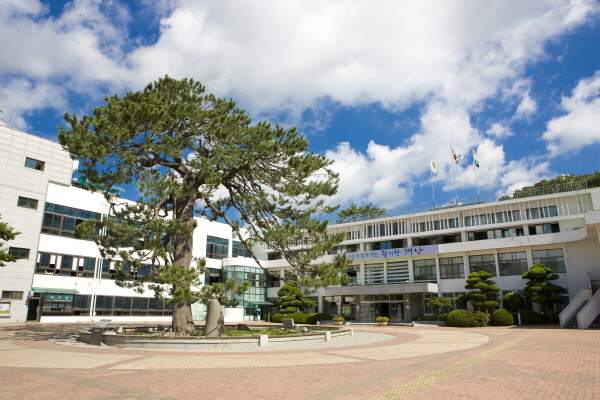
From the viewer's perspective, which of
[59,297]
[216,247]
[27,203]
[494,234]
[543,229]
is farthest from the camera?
[216,247]

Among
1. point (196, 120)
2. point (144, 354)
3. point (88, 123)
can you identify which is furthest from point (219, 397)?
point (88, 123)

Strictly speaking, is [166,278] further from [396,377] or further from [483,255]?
[483,255]

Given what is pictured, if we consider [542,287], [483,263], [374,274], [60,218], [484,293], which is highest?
[60,218]

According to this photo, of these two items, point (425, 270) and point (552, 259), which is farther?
point (425, 270)

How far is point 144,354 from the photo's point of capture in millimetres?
12922

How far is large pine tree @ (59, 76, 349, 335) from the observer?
14.9m

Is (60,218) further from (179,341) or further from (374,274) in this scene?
(374,274)

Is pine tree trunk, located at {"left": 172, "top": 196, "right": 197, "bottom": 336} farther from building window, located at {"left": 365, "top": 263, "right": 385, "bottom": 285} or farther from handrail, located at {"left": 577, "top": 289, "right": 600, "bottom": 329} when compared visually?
building window, located at {"left": 365, "top": 263, "right": 385, "bottom": 285}

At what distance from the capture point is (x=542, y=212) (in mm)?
33125

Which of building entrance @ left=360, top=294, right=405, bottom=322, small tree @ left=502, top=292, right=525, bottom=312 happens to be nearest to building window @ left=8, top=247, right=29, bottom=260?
building entrance @ left=360, top=294, right=405, bottom=322

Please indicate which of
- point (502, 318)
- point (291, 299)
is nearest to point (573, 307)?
point (502, 318)

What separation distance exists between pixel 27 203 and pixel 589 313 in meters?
37.8

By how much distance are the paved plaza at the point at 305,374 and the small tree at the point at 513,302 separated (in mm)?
17105

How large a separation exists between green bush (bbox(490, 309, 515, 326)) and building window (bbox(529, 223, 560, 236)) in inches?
331
